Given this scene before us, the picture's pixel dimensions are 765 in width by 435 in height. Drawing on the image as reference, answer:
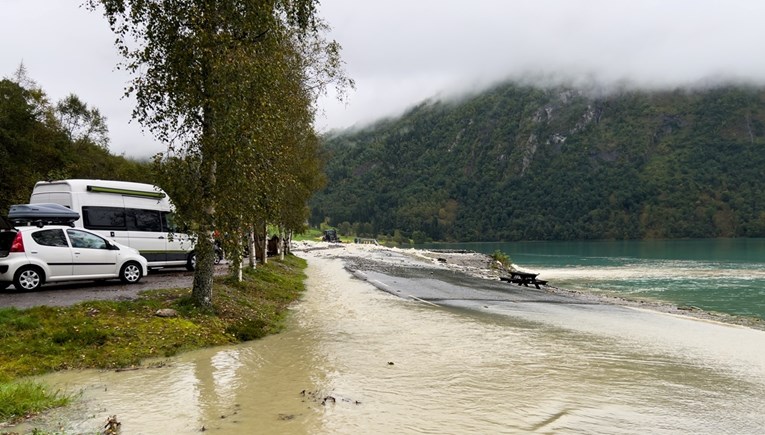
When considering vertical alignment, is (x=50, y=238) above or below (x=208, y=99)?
below

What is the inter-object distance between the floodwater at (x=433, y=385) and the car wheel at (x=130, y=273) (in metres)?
6.17

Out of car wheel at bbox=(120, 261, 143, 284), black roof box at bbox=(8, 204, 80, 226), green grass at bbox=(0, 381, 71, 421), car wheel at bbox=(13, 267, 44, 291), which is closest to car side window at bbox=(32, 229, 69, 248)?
car wheel at bbox=(13, 267, 44, 291)

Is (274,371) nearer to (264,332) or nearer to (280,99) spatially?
(264,332)

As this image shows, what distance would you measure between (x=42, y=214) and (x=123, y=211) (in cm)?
355

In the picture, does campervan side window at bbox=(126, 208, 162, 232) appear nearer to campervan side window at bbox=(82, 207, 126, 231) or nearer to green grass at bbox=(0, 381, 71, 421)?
campervan side window at bbox=(82, 207, 126, 231)

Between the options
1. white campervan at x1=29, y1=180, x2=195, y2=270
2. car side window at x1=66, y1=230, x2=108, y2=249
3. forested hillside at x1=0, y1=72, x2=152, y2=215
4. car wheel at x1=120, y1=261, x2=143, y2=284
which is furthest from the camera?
forested hillside at x1=0, y1=72, x2=152, y2=215

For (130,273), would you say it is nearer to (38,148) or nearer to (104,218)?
(104,218)

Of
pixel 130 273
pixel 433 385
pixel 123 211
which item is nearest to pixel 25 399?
pixel 433 385

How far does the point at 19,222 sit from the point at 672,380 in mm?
20062

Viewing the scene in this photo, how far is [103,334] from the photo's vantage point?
1112cm

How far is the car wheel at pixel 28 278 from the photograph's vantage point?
14836 mm

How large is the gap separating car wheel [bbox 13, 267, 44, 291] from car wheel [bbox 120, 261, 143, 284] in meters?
2.58

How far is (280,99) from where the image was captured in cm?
1691

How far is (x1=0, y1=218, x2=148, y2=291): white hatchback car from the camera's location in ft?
48.1
